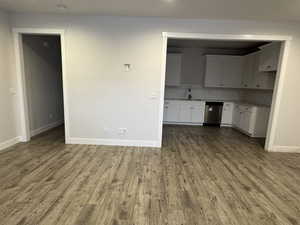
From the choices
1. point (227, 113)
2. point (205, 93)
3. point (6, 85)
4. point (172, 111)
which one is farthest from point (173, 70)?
point (6, 85)

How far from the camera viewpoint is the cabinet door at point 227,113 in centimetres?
593

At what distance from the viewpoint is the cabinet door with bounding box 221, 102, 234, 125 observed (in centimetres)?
593

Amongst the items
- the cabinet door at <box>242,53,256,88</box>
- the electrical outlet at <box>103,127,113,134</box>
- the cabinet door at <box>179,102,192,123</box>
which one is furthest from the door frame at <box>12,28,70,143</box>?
the cabinet door at <box>242,53,256,88</box>

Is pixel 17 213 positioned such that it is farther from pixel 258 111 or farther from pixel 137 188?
pixel 258 111

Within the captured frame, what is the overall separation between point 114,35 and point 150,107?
5.42 feet

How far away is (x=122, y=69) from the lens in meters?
3.79

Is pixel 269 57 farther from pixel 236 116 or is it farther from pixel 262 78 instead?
pixel 236 116

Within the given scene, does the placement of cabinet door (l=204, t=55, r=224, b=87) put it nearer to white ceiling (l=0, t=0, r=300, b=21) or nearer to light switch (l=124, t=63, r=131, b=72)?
white ceiling (l=0, t=0, r=300, b=21)

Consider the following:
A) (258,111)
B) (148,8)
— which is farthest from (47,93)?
(258,111)

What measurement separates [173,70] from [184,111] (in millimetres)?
1434

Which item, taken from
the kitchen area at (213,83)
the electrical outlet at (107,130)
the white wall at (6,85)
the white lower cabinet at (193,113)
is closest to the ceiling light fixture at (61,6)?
the white wall at (6,85)

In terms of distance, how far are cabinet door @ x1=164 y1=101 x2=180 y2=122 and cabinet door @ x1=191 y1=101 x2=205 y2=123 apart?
0.50m

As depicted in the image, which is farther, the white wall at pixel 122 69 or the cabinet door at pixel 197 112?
the cabinet door at pixel 197 112

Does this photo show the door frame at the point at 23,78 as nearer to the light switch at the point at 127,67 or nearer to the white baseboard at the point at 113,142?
the white baseboard at the point at 113,142
